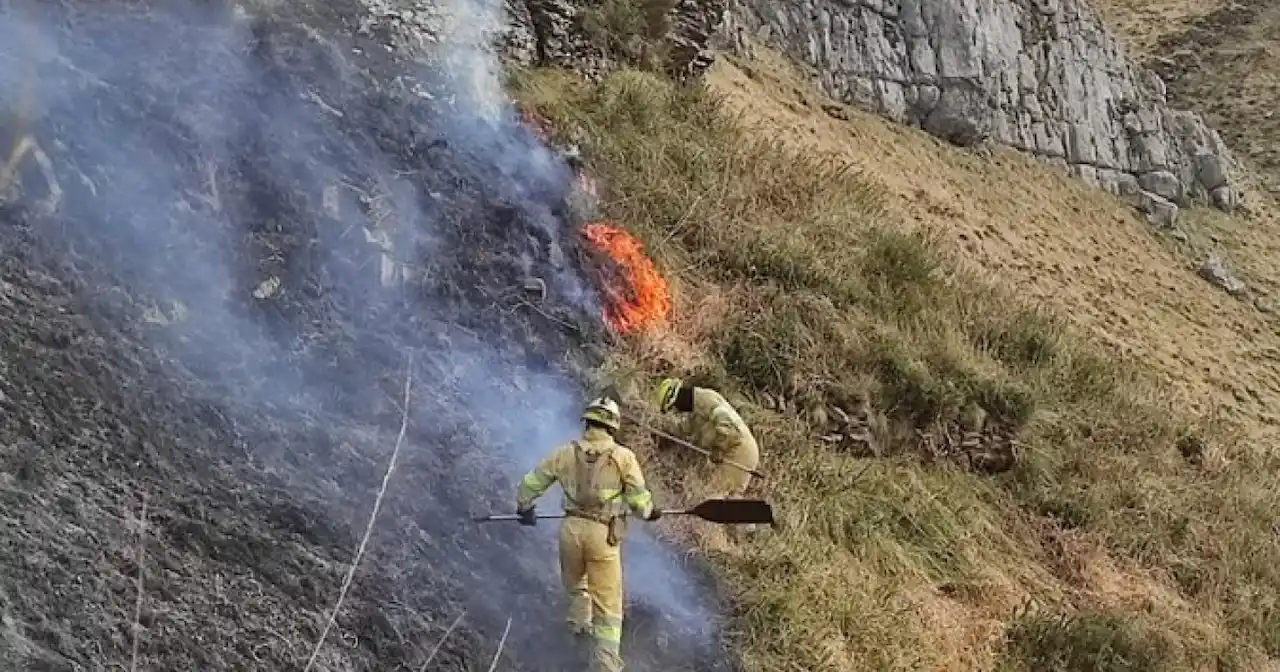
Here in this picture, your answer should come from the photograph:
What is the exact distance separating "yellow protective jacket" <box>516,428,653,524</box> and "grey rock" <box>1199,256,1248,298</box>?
15.4 metres

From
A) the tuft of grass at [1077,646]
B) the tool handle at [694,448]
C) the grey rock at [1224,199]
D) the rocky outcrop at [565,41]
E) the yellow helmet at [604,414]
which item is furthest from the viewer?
the grey rock at [1224,199]

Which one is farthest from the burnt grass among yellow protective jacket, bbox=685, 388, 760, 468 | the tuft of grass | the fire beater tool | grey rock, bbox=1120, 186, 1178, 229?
grey rock, bbox=1120, 186, 1178, 229

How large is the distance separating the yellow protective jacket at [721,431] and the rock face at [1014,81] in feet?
31.8

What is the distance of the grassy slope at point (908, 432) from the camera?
8.55m

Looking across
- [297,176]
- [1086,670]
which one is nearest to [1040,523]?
[1086,670]

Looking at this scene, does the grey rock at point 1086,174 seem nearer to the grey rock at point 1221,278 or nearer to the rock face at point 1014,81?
the rock face at point 1014,81

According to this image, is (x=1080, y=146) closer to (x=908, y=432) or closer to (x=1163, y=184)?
(x=1163, y=184)

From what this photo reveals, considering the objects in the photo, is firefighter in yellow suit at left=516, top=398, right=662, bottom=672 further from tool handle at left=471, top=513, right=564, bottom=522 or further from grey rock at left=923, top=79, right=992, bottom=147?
grey rock at left=923, top=79, right=992, bottom=147

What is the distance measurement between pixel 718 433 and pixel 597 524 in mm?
2001

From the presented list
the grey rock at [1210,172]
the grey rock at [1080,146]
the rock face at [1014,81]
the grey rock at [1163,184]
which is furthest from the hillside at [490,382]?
the grey rock at [1210,172]

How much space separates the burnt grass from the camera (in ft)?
19.7

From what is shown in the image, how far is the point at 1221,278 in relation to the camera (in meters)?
19.5

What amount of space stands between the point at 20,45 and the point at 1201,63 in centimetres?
2880

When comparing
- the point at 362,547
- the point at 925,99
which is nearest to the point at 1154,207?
the point at 925,99
